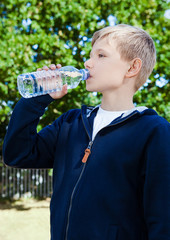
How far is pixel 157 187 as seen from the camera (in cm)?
167

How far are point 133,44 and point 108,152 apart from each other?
83 centimetres

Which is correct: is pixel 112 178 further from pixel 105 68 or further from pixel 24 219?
pixel 24 219

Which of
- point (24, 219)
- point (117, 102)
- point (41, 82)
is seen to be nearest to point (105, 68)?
point (117, 102)

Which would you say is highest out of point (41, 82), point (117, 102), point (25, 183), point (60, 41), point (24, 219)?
point (60, 41)

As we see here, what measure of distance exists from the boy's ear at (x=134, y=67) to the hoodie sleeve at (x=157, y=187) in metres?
0.56

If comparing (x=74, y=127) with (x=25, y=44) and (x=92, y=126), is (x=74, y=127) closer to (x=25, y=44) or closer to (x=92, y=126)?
(x=92, y=126)

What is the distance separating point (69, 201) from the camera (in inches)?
70.0

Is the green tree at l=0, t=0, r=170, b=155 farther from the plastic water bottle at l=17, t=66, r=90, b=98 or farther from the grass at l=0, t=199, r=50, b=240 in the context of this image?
the plastic water bottle at l=17, t=66, r=90, b=98

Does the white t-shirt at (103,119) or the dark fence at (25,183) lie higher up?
the white t-shirt at (103,119)

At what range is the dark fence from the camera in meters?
11.3

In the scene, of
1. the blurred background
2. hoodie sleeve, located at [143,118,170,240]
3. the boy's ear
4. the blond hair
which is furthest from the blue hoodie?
the blurred background

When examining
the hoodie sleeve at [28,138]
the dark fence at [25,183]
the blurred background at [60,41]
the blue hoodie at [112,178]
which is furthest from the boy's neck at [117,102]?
the dark fence at [25,183]

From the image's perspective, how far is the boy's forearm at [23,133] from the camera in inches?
75.5

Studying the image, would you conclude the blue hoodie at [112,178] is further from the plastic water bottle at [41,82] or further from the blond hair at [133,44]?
the blond hair at [133,44]
